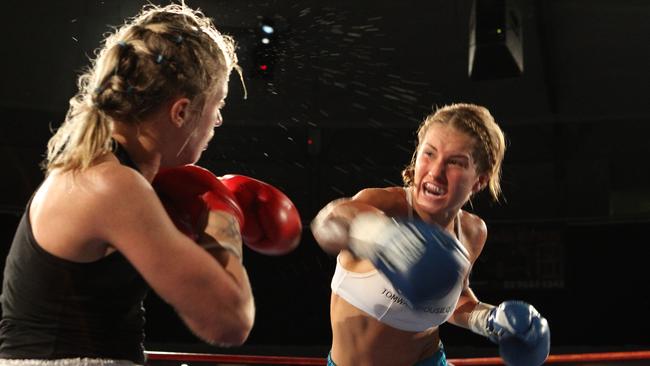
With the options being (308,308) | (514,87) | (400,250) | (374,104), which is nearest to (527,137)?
(514,87)

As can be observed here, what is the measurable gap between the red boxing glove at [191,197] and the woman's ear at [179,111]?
10 cm

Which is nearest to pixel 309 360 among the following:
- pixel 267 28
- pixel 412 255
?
pixel 412 255

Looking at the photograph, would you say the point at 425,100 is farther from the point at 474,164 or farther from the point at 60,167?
the point at 60,167

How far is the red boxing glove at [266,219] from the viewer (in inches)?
49.7

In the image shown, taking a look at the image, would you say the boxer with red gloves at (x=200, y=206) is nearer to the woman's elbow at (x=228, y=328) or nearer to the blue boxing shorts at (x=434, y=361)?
the woman's elbow at (x=228, y=328)

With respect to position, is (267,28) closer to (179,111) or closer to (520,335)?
(520,335)

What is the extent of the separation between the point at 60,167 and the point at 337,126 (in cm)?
601

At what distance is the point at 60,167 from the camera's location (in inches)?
35.1

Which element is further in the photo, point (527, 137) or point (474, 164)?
point (527, 137)

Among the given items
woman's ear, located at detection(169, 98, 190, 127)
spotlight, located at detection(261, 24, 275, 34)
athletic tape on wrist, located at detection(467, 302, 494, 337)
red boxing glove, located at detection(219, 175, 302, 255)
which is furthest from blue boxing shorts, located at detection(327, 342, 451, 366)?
spotlight, located at detection(261, 24, 275, 34)

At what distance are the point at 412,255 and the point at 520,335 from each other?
606mm

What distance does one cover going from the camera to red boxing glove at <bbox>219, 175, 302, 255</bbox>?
1262 millimetres

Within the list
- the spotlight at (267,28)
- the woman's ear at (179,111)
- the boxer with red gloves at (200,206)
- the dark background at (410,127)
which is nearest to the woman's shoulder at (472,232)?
the boxer with red gloves at (200,206)

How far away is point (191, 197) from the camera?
100 cm
